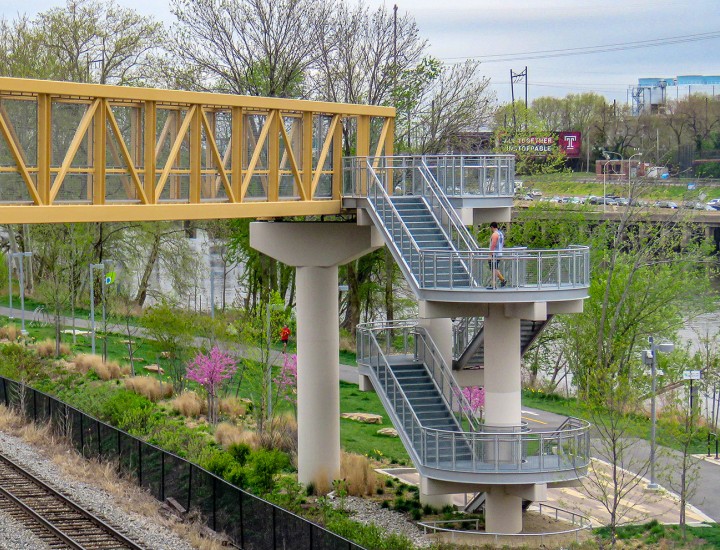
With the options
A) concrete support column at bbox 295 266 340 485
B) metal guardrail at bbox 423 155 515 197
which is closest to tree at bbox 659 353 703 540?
metal guardrail at bbox 423 155 515 197

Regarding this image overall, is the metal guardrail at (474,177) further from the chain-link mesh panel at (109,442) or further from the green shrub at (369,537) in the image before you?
the chain-link mesh panel at (109,442)

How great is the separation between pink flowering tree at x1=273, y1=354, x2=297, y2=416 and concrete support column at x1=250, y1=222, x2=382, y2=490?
24.7 ft

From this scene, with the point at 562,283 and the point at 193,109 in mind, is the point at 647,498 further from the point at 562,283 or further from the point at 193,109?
the point at 193,109

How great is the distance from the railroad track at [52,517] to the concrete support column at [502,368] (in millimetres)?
7532

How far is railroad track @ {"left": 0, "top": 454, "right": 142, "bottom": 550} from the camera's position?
77.9 ft

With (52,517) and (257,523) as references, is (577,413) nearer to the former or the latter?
(257,523)

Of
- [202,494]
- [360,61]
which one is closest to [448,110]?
[360,61]

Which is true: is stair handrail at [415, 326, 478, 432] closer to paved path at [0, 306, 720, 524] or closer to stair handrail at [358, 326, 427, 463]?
stair handrail at [358, 326, 427, 463]

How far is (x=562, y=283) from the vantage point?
971 inches

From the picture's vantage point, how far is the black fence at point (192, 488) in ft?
73.4

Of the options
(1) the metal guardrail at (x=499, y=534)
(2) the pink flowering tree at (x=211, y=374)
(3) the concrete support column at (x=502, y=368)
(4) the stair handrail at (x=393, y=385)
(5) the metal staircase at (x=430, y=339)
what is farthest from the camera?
(2) the pink flowering tree at (x=211, y=374)

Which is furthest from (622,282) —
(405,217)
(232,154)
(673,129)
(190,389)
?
(673,129)

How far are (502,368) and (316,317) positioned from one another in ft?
18.2

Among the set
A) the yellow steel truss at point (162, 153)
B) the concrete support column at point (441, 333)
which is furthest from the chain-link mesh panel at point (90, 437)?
the concrete support column at point (441, 333)
